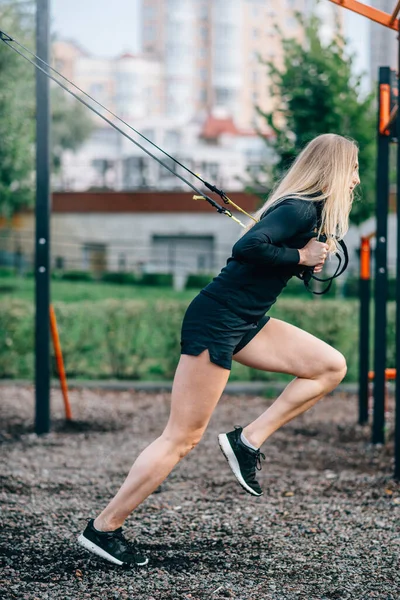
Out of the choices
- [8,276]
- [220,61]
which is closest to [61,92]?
[8,276]

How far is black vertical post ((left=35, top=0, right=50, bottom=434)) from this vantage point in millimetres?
6043

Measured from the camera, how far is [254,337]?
3.31m

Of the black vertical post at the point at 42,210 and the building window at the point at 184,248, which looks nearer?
the black vertical post at the point at 42,210

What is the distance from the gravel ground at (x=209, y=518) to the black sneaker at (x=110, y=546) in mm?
45

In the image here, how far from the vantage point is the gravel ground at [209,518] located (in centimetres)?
303

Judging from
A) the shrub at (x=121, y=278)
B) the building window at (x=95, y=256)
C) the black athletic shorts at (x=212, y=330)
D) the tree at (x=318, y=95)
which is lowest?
the shrub at (x=121, y=278)

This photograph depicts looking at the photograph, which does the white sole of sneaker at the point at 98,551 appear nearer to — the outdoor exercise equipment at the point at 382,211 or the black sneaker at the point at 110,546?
the black sneaker at the point at 110,546

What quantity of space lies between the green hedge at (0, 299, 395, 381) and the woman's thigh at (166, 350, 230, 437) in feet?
18.9

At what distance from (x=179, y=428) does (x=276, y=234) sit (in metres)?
0.88

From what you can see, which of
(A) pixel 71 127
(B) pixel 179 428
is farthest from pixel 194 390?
(A) pixel 71 127

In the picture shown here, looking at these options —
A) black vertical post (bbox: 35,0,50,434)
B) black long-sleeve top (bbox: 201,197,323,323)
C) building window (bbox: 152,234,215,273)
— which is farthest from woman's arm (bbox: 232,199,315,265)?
building window (bbox: 152,234,215,273)

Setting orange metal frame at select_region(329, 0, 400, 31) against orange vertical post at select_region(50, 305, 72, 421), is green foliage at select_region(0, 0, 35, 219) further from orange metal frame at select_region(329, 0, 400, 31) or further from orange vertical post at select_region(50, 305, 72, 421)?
orange metal frame at select_region(329, 0, 400, 31)

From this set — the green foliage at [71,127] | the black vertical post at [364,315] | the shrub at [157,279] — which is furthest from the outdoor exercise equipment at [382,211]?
the green foliage at [71,127]

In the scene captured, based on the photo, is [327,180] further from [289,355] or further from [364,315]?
[364,315]
